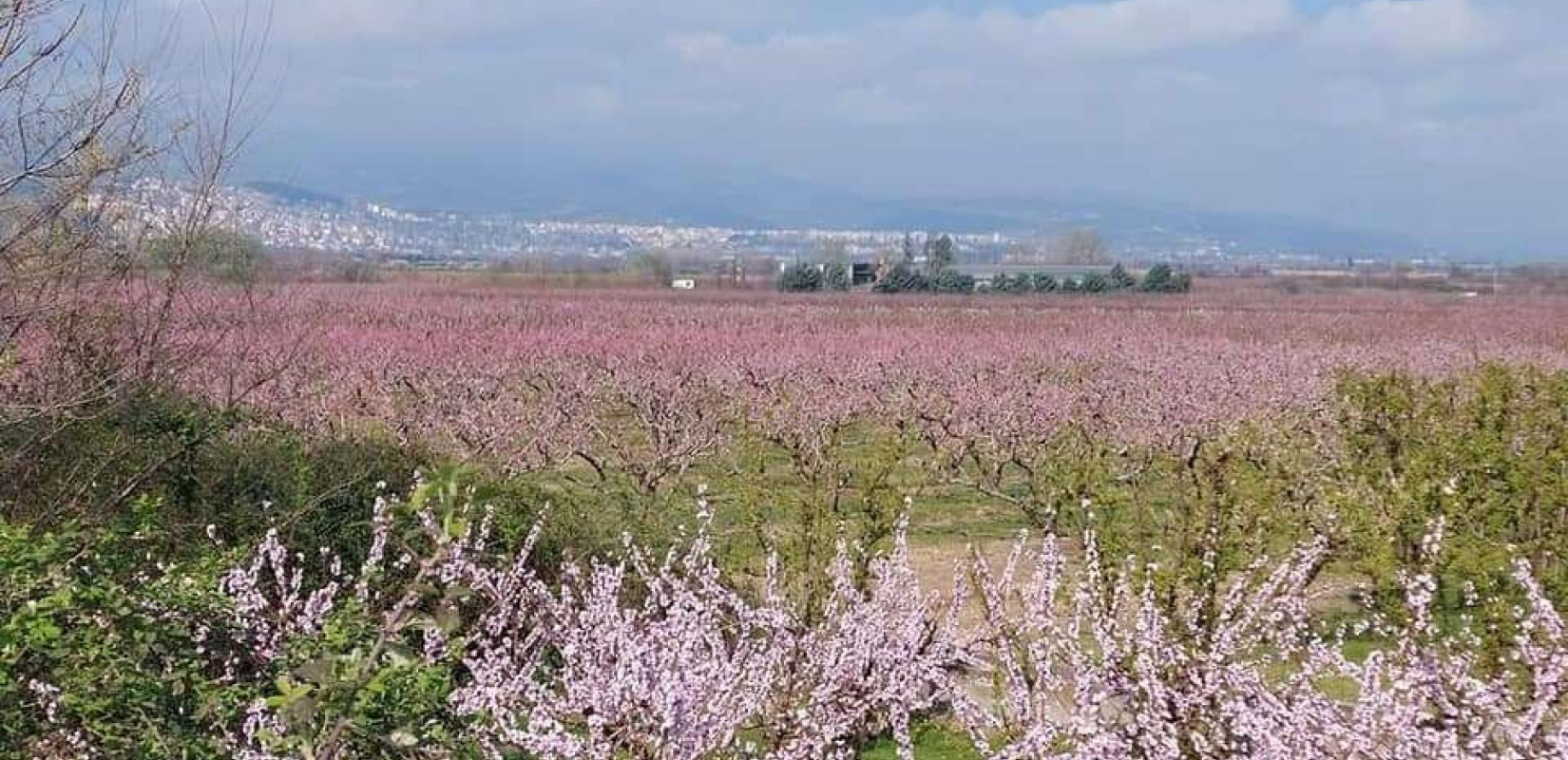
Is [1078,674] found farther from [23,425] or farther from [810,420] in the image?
[810,420]

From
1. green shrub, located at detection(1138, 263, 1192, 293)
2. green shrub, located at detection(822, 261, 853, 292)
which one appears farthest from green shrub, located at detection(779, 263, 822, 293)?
green shrub, located at detection(1138, 263, 1192, 293)

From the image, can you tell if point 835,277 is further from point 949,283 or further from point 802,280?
point 949,283

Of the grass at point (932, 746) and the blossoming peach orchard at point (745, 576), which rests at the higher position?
the blossoming peach orchard at point (745, 576)

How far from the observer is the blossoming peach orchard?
152 inches

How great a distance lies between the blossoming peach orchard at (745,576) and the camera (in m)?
3.86

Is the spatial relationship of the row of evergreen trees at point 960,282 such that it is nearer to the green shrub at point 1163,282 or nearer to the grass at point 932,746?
the green shrub at point 1163,282

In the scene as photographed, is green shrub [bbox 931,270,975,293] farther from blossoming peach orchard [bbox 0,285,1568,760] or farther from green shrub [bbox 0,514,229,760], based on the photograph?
green shrub [bbox 0,514,229,760]

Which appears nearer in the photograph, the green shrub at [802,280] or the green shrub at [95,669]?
the green shrub at [95,669]

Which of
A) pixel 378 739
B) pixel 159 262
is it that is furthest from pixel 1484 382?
pixel 378 739

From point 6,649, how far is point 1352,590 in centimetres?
997

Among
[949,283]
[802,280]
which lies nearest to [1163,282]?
[949,283]

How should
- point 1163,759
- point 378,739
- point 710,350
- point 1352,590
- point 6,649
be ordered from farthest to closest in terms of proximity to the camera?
point 710,350 → point 1352,590 → point 1163,759 → point 6,649 → point 378,739

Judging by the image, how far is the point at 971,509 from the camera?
16.9 metres

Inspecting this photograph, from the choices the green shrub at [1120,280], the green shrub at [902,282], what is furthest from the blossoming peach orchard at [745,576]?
the green shrub at [1120,280]
